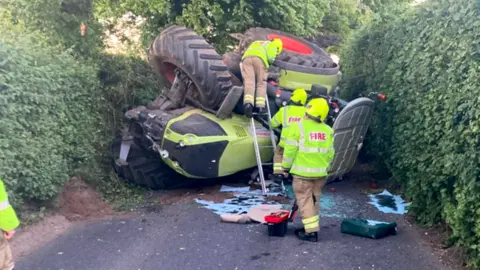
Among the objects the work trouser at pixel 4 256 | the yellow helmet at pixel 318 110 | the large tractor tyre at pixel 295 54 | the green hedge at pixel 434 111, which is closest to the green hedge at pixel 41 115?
the work trouser at pixel 4 256

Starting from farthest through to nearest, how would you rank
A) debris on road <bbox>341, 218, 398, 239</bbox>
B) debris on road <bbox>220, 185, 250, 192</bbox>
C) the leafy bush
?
1. the leafy bush
2. debris on road <bbox>220, 185, 250, 192</bbox>
3. debris on road <bbox>341, 218, 398, 239</bbox>

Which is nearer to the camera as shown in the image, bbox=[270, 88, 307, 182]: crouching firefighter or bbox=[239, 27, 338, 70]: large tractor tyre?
bbox=[270, 88, 307, 182]: crouching firefighter

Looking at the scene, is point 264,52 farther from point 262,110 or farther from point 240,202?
point 240,202

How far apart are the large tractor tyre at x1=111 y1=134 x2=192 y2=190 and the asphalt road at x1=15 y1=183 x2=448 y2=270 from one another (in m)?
1.62

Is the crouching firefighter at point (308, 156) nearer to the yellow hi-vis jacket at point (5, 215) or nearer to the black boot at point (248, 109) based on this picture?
the black boot at point (248, 109)

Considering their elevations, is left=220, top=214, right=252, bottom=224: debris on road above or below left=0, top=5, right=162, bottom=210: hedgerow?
below

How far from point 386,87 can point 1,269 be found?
619cm

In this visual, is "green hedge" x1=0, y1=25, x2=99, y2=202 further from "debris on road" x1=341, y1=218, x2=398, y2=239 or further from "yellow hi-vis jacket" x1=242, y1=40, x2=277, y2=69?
"debris on road" x1=341, y1=218, x2=398, y2=239

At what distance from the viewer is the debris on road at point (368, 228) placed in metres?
6.82

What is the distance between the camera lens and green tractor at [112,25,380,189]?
8734mm

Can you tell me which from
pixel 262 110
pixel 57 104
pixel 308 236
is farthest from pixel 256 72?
pixel 308 236

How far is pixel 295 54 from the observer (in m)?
10.1

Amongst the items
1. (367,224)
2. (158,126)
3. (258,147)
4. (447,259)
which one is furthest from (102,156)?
(447,259)

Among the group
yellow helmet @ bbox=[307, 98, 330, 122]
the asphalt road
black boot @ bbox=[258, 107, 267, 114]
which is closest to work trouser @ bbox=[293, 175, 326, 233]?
the asphalt road
